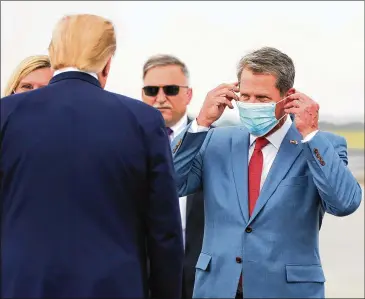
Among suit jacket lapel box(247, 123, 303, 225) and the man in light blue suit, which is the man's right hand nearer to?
the man in light blue suit

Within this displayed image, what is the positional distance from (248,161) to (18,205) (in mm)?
1012

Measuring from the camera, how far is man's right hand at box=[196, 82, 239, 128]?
10.5 ft

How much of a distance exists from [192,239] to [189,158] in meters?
0.98

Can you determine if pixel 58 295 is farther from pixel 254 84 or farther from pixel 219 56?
pixel 219 56

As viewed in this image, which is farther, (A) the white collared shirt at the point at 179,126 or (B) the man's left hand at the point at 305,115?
(A) the white collared shirt at the point at 179,126

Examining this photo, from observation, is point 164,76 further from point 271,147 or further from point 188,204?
point 271,147

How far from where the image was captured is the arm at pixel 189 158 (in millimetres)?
3158

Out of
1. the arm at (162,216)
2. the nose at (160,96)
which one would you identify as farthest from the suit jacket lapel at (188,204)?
the arm at (162,216)

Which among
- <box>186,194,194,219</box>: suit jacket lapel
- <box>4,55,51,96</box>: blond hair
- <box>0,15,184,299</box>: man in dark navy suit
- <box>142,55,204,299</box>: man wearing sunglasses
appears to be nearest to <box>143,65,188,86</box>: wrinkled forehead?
<box>142,55,204,299</box>: man wearing sunglasses

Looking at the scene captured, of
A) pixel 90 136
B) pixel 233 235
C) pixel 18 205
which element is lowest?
pixel 233 235

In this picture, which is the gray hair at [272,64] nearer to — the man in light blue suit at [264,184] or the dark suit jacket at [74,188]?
the man in light blue suit at [264,184]

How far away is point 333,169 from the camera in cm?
293

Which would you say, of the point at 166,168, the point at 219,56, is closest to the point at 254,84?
the point at 166,168

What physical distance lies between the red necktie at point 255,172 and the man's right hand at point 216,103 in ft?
0.62
